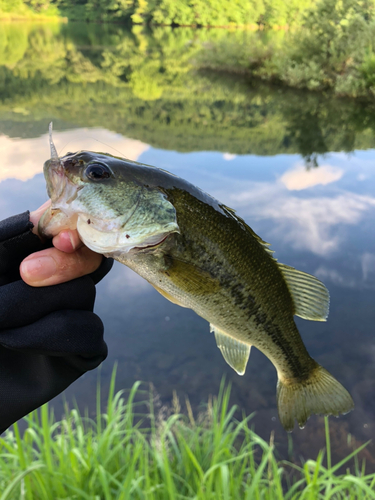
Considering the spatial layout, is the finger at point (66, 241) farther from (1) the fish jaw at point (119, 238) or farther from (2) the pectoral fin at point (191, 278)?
(2) the pectoral fin at point (191, 278)

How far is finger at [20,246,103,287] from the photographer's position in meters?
1.50

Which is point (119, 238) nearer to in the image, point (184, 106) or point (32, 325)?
point (32, 325)

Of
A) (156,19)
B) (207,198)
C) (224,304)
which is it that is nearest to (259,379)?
(224,304)

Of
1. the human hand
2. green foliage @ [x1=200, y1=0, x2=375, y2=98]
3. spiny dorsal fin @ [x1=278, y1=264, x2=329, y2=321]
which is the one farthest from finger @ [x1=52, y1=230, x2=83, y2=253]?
green foliage @ [x1=200, y1=0, x2=375, y2=98]

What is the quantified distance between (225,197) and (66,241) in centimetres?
830

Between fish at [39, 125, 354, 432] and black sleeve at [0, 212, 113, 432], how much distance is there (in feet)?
0.59

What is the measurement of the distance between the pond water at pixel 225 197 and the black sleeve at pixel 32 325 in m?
0.64

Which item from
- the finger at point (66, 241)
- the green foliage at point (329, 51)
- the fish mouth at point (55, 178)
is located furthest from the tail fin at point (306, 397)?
the green foliage at point (329, 51)

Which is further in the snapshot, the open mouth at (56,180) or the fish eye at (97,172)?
the fish eye at (97,172)

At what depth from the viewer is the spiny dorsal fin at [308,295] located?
6.40ft

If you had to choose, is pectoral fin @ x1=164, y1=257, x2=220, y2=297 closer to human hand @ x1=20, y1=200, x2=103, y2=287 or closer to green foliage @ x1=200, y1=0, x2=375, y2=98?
human hand @ x1=20, y1=200, x2=103, y2=287

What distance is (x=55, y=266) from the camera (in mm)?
1538

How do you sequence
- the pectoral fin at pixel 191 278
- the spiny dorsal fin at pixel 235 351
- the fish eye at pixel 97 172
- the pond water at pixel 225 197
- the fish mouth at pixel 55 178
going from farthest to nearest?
the pond water at pixel 225 197 < the spiny dorsal fin at pixel 235 351 < the pectoral fin at pixel 191 278 < the fish eye at pixel 97 172 < the fish mouth at pixel 55 178

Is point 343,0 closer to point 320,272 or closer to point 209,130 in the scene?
point 209,130
